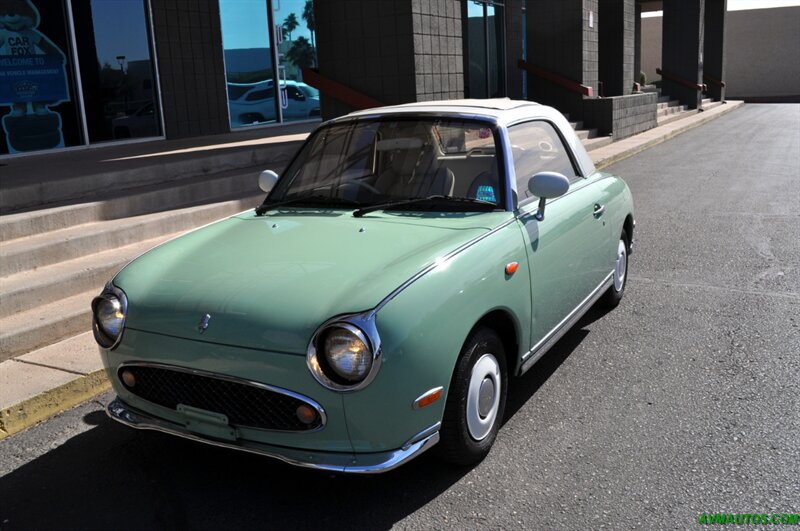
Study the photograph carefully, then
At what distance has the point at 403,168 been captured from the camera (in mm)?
4152

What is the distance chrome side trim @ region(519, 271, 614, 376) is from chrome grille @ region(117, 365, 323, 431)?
1352mm

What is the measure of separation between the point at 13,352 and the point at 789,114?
1105 inches

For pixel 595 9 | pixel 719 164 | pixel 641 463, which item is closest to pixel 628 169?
pixel 719 164

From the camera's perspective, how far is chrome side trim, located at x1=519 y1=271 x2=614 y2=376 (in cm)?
381

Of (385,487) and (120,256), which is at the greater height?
(120,256)

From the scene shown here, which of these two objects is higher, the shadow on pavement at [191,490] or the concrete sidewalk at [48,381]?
the concrete sidewalk at [48,381]

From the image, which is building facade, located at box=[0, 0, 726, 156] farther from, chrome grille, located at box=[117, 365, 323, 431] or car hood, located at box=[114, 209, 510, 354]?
chrome grille, located at box=[117, 365, 323, 431]

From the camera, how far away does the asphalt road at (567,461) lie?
3.04 m

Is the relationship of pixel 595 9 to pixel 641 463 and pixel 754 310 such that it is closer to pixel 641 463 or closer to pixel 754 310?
pixel 754 310

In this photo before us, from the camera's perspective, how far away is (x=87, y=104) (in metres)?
11.2

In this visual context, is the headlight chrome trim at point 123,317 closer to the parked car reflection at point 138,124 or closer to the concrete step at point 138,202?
the concrete step at point 138,202

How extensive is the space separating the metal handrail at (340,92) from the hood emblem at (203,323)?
7.80 m

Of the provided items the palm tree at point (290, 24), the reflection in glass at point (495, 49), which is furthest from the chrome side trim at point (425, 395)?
the reflection in glass at point (495, 49)

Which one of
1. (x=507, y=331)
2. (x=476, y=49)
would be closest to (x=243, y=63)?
(x=476, y=49)
